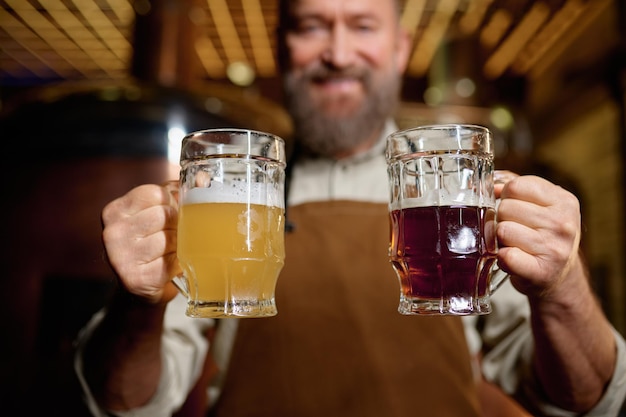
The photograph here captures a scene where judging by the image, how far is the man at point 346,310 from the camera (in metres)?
1.10

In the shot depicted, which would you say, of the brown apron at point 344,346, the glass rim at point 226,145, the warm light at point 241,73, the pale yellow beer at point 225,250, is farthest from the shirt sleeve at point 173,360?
the warm light at point 241,73

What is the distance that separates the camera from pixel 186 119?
2.63 metres

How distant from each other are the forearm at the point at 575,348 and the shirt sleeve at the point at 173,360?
0.82 meters

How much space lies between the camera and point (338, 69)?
6.48 feet

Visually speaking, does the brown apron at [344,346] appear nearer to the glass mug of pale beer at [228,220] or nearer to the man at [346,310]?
the man at [346,310]

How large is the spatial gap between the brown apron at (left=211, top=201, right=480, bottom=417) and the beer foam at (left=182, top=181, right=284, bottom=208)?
0.75 metres

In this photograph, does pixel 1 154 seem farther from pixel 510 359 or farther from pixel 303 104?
pixel 510 359

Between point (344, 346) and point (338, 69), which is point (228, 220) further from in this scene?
point (338, 69)

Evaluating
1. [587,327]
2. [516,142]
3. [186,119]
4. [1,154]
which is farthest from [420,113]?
[587,327]

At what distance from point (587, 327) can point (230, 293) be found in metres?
0.76

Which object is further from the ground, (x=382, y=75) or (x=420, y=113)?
(x=420, y=113)

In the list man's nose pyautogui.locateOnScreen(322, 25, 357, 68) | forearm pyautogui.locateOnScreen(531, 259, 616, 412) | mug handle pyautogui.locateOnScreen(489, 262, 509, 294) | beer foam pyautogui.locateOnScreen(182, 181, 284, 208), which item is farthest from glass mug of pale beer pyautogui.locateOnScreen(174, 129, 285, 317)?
man's nose pyautogui.locateOnScreen(322, 25, 357, 68)

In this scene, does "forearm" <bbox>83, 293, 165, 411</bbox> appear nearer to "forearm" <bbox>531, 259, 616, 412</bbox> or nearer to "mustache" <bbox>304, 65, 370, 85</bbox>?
"forearm" <bbox>531, 259, 616, 412</bbox>

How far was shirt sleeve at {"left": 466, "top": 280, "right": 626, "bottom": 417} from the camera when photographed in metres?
1.32
